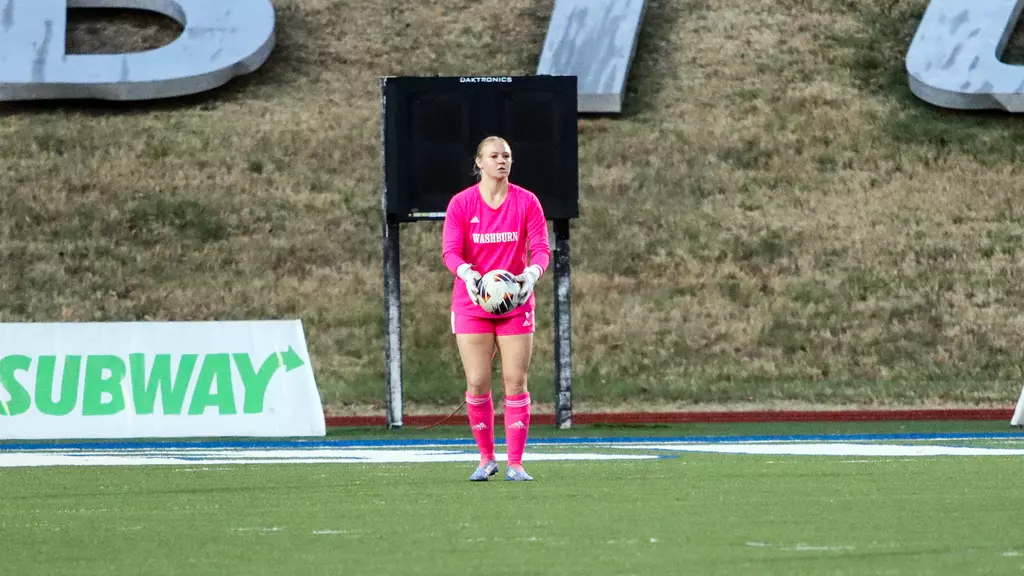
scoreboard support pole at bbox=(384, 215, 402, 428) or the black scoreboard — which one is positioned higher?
the black scoreboard

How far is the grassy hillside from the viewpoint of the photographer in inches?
1072

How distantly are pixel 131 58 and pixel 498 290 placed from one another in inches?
1030

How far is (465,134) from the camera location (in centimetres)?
1759

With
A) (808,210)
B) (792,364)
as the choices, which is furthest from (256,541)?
(808,210)

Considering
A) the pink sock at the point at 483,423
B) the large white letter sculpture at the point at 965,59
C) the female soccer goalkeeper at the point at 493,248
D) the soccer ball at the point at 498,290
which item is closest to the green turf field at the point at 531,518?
the pink sock at the point at 483,423

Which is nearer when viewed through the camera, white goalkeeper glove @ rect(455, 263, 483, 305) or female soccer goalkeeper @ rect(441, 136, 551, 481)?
white goalkeeper glove @ rect(455, 263, 483, 305)

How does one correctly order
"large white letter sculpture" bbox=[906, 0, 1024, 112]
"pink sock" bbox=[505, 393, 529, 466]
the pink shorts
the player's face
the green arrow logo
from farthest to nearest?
"large white letter sculpture" bbox=[906, 0, 1024, 112] → the green arrow logo → "pink sock" bbox=[505, 393, 529, 466] → the pink shorts → the player's face

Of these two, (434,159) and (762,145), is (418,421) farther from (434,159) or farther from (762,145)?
(762,145)

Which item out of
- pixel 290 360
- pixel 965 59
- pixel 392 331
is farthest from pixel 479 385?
pixel 965 59

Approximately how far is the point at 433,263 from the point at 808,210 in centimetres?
688

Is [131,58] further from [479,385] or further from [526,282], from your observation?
[526,282]

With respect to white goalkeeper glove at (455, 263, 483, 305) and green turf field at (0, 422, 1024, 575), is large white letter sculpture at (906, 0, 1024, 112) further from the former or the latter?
white goalkeeper glove at (455, 263, 483, 305)

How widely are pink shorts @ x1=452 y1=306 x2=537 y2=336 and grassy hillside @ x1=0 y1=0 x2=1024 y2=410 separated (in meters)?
16.3

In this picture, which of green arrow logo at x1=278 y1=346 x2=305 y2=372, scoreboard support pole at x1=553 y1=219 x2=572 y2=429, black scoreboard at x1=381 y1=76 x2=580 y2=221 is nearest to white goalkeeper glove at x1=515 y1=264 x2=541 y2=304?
green arrow logo at x1=278 y1=346 x2=305 y2=372
